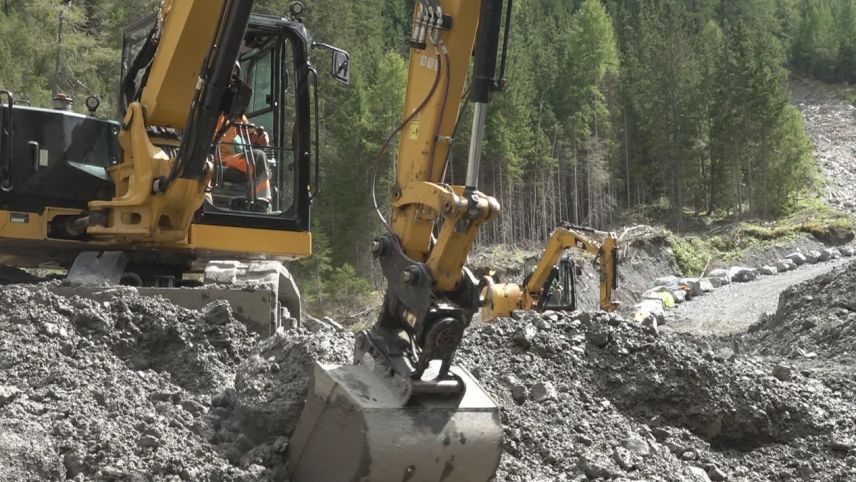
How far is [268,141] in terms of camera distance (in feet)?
25.8

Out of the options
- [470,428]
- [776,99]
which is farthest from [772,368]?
[776,99]

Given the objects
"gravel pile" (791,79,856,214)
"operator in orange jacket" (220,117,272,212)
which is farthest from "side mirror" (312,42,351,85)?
"gravel pile" (791,79,856,214)

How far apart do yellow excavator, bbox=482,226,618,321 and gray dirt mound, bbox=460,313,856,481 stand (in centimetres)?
785

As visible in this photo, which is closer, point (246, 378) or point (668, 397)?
point (246, 378)

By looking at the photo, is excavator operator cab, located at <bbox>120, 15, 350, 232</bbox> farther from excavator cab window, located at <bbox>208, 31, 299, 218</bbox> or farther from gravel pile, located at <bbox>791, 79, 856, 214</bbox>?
gravel pile, located at <bbox>791, 79, 856, 214</bbox>

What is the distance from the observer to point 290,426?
4855 mm

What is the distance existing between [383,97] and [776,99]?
1719cm

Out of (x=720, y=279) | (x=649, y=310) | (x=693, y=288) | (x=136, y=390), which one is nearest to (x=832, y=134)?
(x=720, y=279)

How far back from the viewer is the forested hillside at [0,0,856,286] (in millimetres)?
36812

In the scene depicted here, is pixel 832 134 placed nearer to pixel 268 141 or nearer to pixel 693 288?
pixel 693 288

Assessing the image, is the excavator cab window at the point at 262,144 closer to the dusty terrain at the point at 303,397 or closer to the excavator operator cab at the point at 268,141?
the excavator operator cab at the point at 268,141

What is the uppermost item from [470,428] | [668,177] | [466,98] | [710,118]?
[466,98]

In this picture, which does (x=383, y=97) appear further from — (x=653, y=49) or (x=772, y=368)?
(x=772, y=368)

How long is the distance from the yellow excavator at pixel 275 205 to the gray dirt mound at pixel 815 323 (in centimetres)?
562
